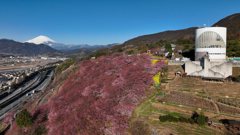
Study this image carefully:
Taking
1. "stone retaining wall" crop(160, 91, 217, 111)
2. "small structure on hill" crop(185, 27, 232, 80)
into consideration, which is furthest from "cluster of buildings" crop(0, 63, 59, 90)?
"small structure on hill" crop(185, 27, 232, 80)

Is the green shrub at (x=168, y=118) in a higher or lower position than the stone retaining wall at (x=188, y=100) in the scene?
lower

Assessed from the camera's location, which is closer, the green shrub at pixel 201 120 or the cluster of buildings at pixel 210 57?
the green shrub at pixel 201 120

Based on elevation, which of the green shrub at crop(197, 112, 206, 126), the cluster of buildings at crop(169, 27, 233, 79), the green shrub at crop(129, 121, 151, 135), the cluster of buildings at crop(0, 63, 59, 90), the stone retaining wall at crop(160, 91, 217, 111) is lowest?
the cluster of buildings at crop(0, 63, 59, 90)

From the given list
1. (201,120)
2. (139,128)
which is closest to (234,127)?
(201,120)

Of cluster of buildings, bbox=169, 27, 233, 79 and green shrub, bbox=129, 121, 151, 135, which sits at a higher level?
cluster of buildings, bbox=169, 27, 233, 79

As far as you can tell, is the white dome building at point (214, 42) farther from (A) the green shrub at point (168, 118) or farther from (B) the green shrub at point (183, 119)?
(A) the green shrub at point (168, 118)

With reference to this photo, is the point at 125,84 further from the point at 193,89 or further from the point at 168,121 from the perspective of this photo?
the point at 193,89

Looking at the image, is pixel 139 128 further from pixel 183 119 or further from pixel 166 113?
pixel 183 119

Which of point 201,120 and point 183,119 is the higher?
point 201,120

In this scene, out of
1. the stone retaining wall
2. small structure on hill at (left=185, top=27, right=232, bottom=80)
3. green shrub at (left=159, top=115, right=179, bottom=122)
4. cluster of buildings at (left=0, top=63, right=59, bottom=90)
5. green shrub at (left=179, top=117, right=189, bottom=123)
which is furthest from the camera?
cluster of buildings at (left=0, top=63, right=59, bottom=90)

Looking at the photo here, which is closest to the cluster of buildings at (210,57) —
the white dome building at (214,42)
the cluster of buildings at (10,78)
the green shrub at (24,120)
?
the white dome building at (214,42)

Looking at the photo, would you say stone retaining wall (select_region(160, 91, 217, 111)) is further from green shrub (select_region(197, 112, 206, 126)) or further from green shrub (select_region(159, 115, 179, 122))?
green shrub (select_region(159, 115, 179, 122))

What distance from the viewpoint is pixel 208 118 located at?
1184 centimetres

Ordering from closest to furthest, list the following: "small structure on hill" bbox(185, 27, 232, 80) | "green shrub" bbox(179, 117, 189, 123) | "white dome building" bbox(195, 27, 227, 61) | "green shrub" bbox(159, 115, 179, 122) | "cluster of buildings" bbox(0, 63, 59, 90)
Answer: "green shrub" bbox(179, 117, 189, 123)
"green shrub" bbox(159, 115, 179, 122)
"small structure on hill" bbox(185, 27, 232, 80)
"white dome building" bbox(195, 27, 227, 61)
"cluster of buildings" bbox(0, 63, 59, 90)
